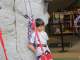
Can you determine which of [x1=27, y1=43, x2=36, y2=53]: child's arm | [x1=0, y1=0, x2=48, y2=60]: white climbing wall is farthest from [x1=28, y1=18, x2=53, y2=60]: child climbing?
[x1=0, y1=0, x2=48, y2=60]: white climbing wall

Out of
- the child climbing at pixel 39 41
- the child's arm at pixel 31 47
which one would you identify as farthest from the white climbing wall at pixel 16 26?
the child climbing at pixel 39 41

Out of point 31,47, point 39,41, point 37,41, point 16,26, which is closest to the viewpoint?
point 16,26

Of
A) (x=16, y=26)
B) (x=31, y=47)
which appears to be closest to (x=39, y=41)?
(x=31, y=47)

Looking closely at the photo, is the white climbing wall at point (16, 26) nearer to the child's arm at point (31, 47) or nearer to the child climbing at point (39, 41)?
the child's arm at point (31, 47)

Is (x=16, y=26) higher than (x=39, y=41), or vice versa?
A: (x=16, y=26)

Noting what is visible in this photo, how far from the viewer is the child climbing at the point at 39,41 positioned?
551 cm

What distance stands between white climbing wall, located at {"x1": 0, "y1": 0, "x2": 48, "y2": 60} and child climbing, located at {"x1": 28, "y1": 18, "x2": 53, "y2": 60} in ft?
0.52

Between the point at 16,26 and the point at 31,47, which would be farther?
the point at 31,47

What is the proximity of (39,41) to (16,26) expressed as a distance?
0.55 meters

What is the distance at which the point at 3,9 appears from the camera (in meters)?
5.08

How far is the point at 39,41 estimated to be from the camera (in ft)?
18.5

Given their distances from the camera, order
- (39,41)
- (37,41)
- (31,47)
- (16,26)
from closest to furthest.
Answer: (16,26)
(31,47)
(39,41)
(37,41)

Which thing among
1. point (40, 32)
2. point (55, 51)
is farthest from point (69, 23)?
point (40, 32)

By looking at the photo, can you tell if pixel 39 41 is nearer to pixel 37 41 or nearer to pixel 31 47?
pixel 37 41
